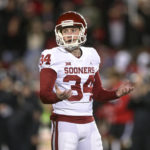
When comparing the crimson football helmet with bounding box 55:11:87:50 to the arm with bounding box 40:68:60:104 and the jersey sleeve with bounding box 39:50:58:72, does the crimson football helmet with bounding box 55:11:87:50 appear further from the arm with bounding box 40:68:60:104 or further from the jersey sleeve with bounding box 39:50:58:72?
the arm with bounding box 40:68:60:104

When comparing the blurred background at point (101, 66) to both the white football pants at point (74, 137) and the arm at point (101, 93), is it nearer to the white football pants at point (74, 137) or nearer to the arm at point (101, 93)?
the arm at point (101, 93)

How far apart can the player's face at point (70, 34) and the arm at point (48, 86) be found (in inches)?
13.4

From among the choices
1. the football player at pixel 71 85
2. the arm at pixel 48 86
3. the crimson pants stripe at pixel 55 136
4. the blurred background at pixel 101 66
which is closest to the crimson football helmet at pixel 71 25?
the football player at pixel 71 85

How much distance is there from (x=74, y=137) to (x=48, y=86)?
49 cm

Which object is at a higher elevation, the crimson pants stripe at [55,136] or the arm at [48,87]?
the arm at [48,87]

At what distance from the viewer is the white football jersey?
534cm

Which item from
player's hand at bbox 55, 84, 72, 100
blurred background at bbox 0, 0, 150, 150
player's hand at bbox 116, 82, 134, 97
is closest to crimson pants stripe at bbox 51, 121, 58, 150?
player's hand at bbox 55, 84, 72, 100

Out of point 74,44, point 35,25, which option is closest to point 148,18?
point 35,25

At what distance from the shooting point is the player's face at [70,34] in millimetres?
5453

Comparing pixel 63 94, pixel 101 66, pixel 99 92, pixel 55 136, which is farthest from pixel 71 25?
pixel 101 66

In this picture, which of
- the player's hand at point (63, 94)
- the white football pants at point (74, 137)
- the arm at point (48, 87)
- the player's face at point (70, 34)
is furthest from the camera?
the player's face at point (70, 34)

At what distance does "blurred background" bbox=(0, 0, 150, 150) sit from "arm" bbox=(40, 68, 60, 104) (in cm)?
409

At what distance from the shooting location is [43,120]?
1083cm

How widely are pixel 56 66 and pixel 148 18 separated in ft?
26.7
